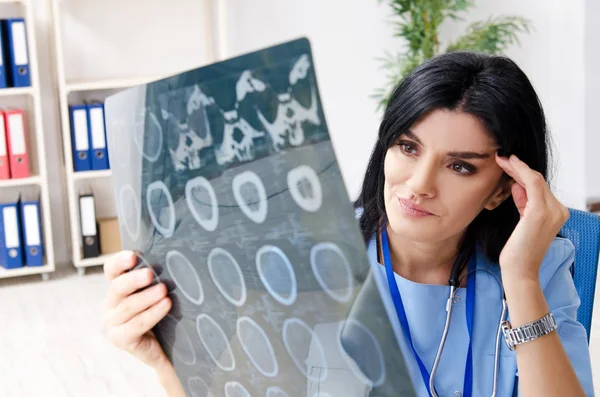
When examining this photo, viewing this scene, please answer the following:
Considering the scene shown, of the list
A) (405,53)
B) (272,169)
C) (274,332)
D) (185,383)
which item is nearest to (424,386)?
(185,383)

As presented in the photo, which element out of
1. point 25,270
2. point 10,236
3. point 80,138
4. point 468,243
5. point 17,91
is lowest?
point 25,270

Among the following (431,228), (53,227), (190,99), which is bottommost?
(53,227)

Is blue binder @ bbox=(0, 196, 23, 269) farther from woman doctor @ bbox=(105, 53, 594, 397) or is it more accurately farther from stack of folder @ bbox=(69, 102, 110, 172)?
woman doctor @ bbox=(105, 53, 594, 397)

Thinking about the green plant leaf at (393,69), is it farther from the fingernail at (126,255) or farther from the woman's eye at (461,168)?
the fingernail at (126,255)

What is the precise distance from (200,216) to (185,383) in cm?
25

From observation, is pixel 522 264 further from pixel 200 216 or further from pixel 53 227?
pixel 53 227

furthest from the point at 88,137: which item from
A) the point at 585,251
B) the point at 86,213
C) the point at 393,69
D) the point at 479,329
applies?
the point at 479,329

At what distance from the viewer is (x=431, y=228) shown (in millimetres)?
1027

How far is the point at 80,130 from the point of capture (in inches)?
151

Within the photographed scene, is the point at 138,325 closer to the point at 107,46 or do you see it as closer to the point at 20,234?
the point at 20,234

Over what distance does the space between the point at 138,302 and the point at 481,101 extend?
0.49 metres

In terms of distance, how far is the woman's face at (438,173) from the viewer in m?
0.98

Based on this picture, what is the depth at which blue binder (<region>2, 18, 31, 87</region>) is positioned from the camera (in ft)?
12.1

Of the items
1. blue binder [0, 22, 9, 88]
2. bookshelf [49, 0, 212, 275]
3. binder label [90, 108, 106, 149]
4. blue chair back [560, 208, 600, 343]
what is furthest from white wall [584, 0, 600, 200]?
blue chair back [560, 208, 600, 343]
